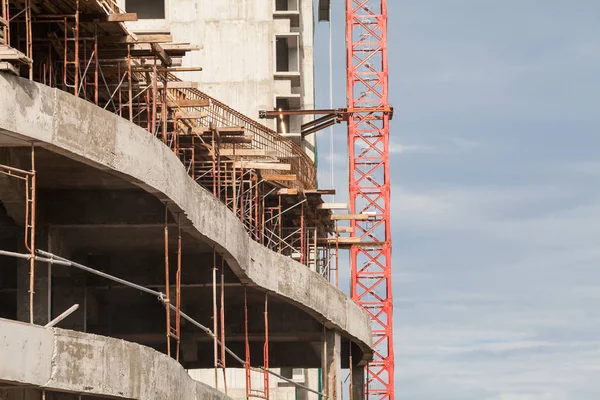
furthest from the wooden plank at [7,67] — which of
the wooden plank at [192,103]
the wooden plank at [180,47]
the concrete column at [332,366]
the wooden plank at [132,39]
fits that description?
the concrete column at [332,366]

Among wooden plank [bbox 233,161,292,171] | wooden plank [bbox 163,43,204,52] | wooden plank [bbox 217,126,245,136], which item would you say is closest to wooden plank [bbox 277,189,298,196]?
wooden plank [bbox 233,161,292,171]

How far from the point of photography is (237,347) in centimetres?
3853

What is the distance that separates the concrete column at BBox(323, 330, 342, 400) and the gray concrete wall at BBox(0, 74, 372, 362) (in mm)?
1997

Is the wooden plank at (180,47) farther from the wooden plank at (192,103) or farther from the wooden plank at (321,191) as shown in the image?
the wooden plank at (321,191)

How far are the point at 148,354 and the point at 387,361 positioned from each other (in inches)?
1647

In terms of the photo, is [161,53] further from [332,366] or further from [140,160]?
[332,366]

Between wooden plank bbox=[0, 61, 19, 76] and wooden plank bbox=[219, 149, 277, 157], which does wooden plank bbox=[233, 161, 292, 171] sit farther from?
wooden plank bbox=[0, 61, 19, 76]

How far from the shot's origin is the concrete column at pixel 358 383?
41594 mm

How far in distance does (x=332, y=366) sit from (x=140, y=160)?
1346cm

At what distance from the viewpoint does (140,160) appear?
2478cm

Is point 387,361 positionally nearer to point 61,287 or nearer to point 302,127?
point 302,127

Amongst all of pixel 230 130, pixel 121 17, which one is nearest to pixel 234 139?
pixel 230 130

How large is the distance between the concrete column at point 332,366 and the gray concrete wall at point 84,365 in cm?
1178

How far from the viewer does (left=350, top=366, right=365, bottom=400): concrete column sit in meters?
41.6
